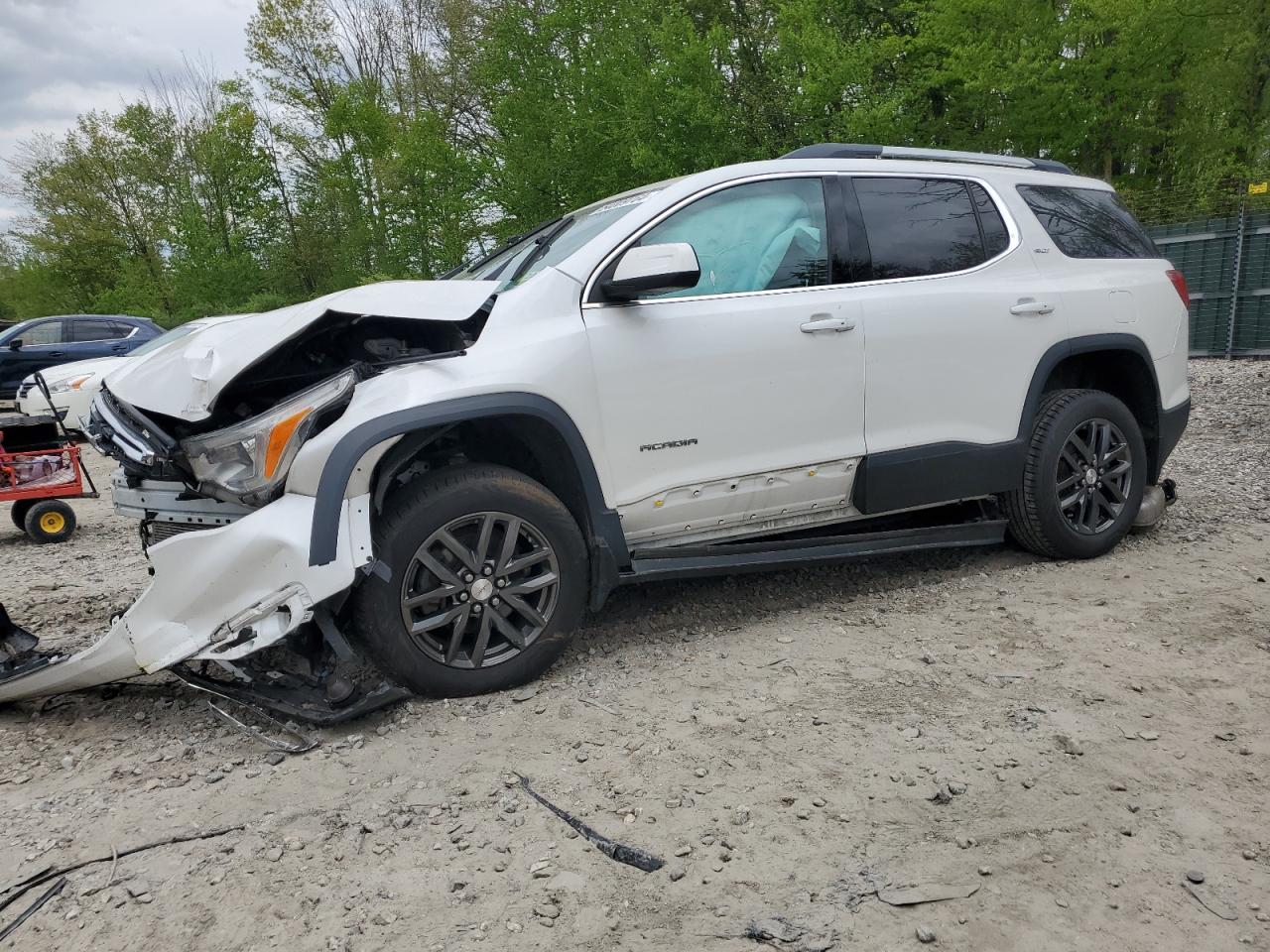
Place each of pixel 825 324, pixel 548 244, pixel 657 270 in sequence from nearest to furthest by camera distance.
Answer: pixel 657 270 < pixel 825 324 < pixel 548 244

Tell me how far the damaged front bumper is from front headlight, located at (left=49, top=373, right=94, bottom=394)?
36.9 ft

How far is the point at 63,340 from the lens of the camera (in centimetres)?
1642

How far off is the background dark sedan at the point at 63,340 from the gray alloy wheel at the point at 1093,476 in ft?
51.4

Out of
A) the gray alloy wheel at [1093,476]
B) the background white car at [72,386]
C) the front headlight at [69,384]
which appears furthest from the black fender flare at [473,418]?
the front headlight at [69,384]

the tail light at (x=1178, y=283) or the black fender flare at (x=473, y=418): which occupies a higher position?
the tail light at (x=1178, y=283)

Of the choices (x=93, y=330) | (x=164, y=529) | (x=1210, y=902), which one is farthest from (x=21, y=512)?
(x=93, y=330)

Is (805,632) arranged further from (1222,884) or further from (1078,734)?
(1222,884)

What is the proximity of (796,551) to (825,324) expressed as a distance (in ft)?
3.16

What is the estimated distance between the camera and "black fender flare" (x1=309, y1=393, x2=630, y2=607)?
9.54ft

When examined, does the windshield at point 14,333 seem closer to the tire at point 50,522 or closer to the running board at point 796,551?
the tire at point 50,522

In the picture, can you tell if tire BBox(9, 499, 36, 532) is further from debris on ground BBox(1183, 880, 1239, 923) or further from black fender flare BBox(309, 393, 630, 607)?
debris on ground BBox(1183, 880, 1239, 923)

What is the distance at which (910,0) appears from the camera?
20.1m

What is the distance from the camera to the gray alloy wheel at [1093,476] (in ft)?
15.1

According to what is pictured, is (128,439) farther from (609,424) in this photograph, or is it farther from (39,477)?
(39,477)
